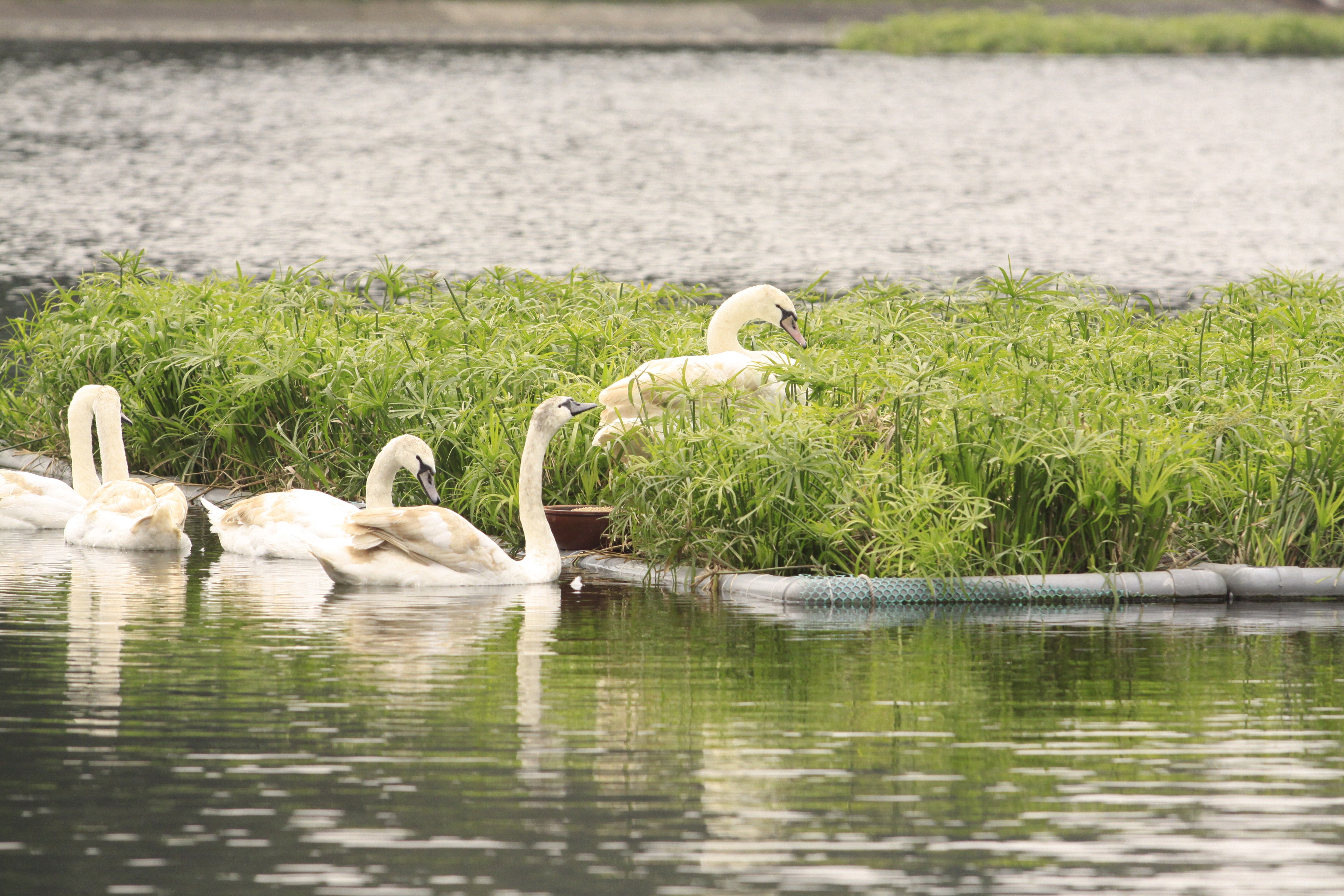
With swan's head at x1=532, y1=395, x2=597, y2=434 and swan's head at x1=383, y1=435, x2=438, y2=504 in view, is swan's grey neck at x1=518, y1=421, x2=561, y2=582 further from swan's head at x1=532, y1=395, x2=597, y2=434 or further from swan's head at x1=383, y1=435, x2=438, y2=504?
swan's head at x1=383, y1=435, x2=438, y2=504

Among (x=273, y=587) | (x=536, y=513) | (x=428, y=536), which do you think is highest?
(x=536, y=513)

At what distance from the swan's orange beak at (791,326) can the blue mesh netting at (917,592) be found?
3.24 metres

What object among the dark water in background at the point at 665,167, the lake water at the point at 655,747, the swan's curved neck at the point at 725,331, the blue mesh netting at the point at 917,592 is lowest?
the lake water at the point at 655,747

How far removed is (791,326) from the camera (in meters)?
14.6

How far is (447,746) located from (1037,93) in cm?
6990

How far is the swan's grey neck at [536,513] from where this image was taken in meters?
12.2

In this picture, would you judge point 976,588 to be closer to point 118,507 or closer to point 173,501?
point 173,501

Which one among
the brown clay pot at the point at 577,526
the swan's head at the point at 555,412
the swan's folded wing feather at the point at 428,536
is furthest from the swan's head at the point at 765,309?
the swan's folded wing feather at the point at 428,536

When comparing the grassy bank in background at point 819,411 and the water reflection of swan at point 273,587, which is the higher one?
the grassy bank in background at point 819,411

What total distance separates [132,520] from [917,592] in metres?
4.99

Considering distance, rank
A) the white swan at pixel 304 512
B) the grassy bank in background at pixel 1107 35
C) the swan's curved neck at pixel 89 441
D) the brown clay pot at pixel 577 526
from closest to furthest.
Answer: the white swan at pixel 304 512, the brown clay pot at pixel 577 526, the swan's curved neck at pixel 89 441, the grassy bank in background at pixel 1107 35

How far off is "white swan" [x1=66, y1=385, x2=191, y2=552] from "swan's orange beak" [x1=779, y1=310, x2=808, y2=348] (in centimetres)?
419

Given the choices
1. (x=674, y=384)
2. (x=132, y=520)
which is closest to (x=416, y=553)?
(x=674, y=384)

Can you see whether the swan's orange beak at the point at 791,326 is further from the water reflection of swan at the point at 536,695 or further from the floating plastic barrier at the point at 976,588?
the water reflection of swan at the point at 536,695
